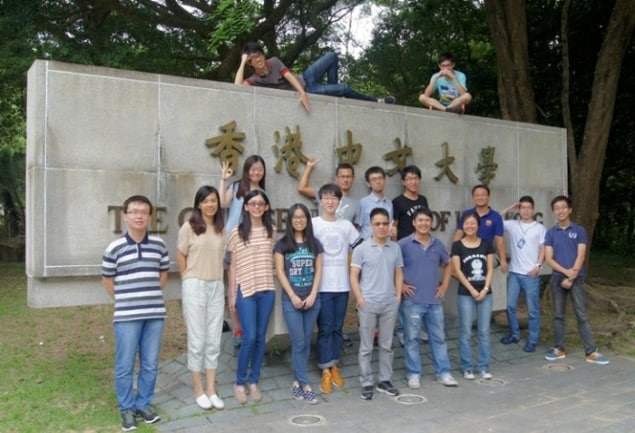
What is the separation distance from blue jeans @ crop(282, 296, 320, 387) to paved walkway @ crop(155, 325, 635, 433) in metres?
0.23

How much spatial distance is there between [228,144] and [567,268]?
3400mm

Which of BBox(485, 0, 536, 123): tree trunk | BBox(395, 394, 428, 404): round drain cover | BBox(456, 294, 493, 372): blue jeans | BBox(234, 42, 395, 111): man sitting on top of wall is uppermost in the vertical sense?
BBox(485, 0, 536, 123): tree trunk

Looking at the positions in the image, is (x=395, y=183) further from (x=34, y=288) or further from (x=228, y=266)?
(x=34, y=288)

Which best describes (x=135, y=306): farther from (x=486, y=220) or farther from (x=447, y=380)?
(x=486, y=220)

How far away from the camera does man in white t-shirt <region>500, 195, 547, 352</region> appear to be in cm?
583

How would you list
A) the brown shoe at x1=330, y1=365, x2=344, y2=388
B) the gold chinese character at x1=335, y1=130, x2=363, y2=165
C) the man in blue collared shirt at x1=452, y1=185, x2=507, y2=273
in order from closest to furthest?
the brown shoe at x1=330, y1=365, x2=344, y2=388
the gold chinese character at x1=335, y1=130, x2=363, y2=165
the man in blue collared shirt at x1=452, y1=185, x2=507, y2=273

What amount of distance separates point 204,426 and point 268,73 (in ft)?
10.1

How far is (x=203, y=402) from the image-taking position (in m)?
4.06

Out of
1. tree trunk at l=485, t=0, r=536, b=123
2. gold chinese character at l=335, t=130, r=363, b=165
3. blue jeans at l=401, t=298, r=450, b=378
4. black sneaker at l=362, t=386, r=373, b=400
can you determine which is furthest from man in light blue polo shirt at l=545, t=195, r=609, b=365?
tree trunk at l=485, t=0, r=536, b=123

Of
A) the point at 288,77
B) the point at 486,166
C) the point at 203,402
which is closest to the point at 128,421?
the point at 203,402

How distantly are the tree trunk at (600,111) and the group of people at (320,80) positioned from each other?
9.23 ft

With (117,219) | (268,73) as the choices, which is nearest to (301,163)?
(268,73)

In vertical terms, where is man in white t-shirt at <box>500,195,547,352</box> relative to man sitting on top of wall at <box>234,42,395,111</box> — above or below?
below

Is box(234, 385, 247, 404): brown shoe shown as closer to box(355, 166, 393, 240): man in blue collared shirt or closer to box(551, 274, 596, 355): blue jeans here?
box(355, 166, 393, 240): man in blue collared shirt
